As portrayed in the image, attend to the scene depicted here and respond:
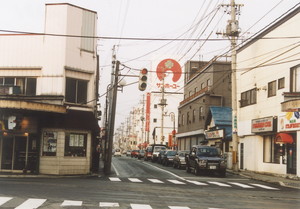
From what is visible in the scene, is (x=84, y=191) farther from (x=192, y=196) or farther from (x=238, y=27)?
(x=238, y=27)

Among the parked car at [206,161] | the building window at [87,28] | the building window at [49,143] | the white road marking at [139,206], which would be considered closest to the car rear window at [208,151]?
the parked car at [206,161]

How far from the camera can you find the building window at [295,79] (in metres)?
27.4

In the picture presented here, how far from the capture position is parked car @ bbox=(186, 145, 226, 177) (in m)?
28.8

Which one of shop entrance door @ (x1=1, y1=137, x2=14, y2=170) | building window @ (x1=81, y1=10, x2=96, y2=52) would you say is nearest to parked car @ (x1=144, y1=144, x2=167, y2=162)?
building window @ (x1=81, y1=10, x2=96, y2=52)

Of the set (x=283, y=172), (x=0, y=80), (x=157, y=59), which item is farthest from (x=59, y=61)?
(x=157, y=59)

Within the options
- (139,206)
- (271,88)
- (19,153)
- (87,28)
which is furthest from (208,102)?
(139,206)

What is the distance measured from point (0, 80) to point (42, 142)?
4846mm

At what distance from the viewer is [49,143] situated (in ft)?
87.0

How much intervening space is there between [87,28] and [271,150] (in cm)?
1564

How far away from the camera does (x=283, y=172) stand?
28734mm

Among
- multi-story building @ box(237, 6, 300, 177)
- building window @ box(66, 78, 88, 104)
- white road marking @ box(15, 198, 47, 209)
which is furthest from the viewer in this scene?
building window @ box(66, 78, 88, 104)

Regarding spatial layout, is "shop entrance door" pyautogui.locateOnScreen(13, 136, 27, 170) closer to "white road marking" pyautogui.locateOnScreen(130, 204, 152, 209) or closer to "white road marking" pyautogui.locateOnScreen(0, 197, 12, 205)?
"white road marking" pyautogui.locateOnScreen(0, 197, 12, 205)

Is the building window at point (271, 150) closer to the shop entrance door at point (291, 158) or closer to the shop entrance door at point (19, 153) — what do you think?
the shop entrance door at point (291, 158)

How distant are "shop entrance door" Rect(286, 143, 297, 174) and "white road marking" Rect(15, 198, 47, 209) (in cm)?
1873
